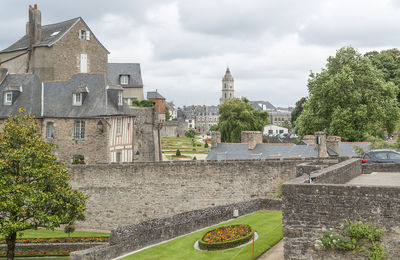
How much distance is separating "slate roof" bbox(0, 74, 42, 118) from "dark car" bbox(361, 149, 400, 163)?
861 inches

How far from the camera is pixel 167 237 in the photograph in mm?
16328

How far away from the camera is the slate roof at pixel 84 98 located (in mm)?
30312

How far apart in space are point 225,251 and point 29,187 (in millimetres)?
7777

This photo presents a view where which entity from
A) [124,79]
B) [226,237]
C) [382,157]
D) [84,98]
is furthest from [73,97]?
[382,157]

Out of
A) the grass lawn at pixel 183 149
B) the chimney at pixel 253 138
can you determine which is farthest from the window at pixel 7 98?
the grass lawn at pixel 183 149

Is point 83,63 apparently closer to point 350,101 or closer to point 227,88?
point 350,101

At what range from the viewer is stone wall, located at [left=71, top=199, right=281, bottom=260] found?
14.4m

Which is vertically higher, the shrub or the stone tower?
the stone tower

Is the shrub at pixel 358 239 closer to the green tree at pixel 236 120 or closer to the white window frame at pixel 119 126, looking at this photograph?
the white window frame at pixel 119 126

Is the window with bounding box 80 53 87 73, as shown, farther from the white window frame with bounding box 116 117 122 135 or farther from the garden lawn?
the garden lawn

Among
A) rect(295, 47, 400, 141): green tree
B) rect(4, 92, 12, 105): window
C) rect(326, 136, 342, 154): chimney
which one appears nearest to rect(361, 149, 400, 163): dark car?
rect(326, 136, 342, 154): chimney

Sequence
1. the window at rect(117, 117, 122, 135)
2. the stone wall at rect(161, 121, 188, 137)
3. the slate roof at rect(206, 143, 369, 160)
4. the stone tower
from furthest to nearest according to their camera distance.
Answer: the stone tower, the stone wall at rect(161, 121, 188, 137), the window at rect(117, 117, 122, 135), the slate roof at rect(206, 143, 369, 160)

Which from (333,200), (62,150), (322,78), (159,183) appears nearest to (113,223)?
(159,183)

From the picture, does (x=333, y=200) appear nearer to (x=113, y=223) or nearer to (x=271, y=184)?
(x=271, y=184)
